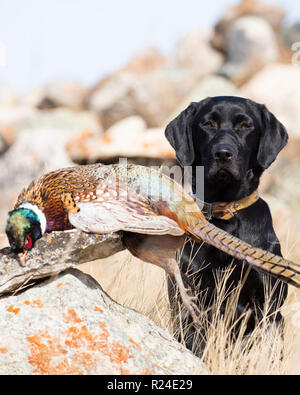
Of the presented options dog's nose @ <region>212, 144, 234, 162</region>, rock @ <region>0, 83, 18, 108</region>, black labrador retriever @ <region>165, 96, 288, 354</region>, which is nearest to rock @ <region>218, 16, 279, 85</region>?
rock @ <region>0, 83, 18, 108</region>

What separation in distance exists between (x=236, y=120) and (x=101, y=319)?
1585 mm

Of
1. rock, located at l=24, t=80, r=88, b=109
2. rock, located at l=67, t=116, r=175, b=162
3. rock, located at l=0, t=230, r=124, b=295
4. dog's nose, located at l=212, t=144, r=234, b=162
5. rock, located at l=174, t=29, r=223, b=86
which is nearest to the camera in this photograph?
rock, located at l=0, t=230, r=124, b=295

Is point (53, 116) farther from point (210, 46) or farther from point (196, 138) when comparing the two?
point (196, 138)

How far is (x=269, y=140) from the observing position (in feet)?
11.7

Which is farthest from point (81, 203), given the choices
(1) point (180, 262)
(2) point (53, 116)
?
(2) point (53, 116)

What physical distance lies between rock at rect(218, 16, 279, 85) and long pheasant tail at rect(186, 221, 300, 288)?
1777 centimetres

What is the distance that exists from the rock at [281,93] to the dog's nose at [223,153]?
1009 cm

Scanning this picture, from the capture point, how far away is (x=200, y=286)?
3.36 m

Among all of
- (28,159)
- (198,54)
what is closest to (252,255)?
(28,159)

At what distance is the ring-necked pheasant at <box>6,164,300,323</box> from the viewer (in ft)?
8.04

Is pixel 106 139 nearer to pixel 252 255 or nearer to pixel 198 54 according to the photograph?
pixel 252 255

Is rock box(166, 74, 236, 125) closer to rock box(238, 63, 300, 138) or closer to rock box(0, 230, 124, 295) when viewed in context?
rock box(238, 63, 300, 138)

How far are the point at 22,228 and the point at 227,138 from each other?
148 centimetres

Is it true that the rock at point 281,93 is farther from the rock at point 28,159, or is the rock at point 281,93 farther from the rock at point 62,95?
the rock at point 62,95
